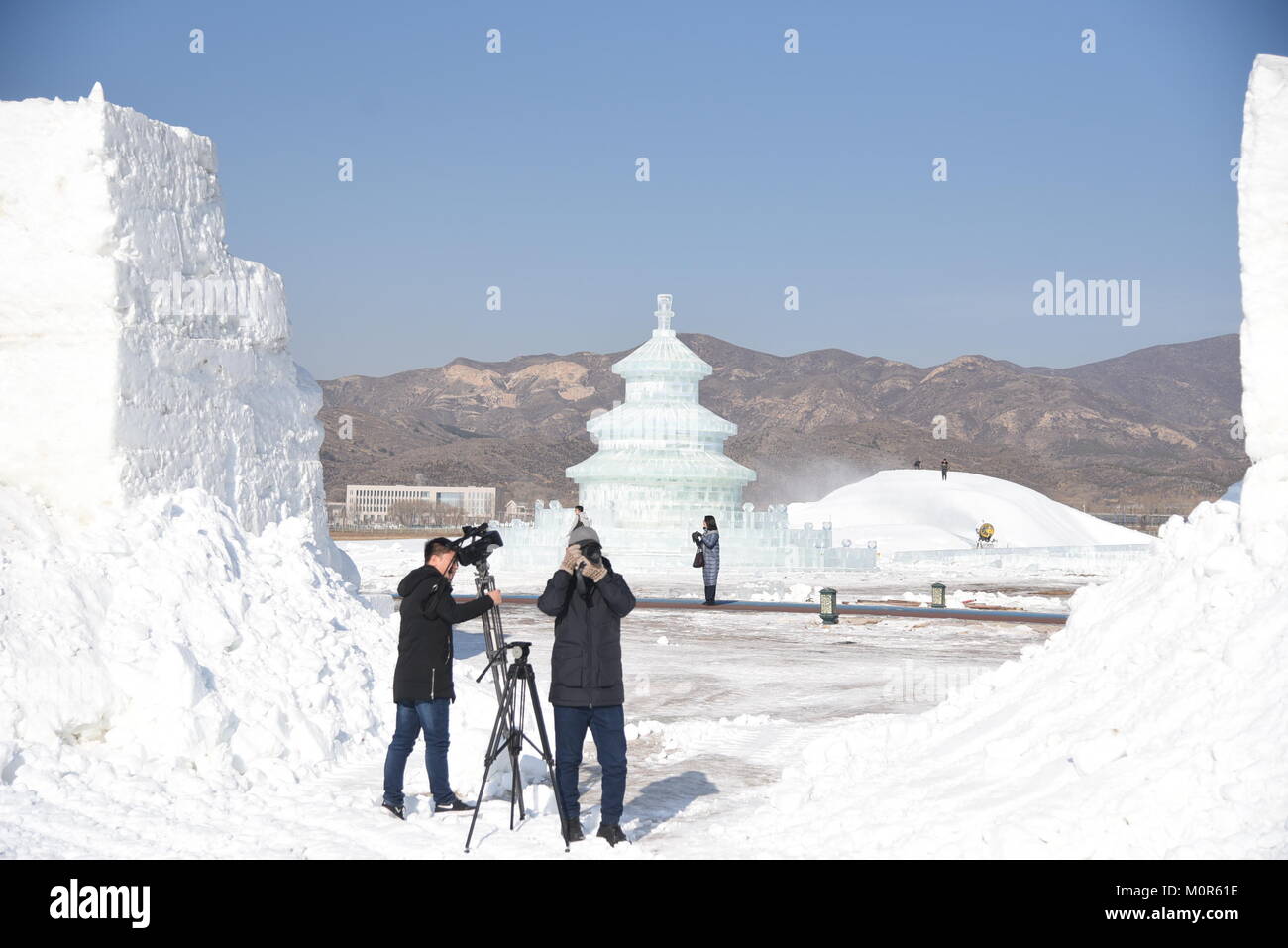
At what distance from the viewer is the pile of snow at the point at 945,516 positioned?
42875 mm

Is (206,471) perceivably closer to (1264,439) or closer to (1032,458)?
(1264,439)

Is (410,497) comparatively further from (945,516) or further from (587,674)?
(587,674)

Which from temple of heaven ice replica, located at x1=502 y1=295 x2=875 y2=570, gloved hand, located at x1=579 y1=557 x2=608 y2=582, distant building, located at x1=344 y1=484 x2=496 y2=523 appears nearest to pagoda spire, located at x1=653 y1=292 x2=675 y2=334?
temple of heaven ice replica, located at x1=502 y1=295 x2=875 y2=570

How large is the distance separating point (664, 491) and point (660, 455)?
44.7 inches

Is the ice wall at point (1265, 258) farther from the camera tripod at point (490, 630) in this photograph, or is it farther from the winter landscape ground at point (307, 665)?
the camera tripod at point (490, 630)

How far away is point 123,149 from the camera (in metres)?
10.4

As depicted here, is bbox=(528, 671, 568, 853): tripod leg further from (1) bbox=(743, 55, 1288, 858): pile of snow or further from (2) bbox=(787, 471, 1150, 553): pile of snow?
(2) bbox=(787, 471, 1150, 553): pile of snow

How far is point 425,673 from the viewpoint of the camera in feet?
22.9

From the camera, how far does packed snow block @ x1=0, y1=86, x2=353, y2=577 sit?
9688mm

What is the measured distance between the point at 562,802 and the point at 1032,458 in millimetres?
127493

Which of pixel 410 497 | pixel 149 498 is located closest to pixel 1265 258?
pixel 149 498

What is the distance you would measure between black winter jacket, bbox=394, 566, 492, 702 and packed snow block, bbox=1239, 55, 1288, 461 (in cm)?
489

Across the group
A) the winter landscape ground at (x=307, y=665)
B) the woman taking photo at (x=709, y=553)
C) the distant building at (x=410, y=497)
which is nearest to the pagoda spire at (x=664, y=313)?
the woman taking photo at (x=709, y=553)
